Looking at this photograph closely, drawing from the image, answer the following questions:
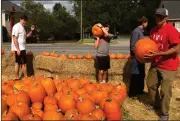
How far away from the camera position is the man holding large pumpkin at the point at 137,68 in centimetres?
801

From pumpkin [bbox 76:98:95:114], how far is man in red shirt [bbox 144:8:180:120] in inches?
61.6

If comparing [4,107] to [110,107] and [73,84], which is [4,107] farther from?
[73,84]

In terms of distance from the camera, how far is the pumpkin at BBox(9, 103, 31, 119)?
4789mm

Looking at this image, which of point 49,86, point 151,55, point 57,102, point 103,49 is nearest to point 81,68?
point 103,49

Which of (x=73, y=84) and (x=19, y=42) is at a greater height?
(x=19, y=42)

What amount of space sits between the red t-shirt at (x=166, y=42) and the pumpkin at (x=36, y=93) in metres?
2.18

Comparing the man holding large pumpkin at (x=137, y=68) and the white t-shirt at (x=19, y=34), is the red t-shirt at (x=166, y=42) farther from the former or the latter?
the white t-shirt at (x=19, y=34)

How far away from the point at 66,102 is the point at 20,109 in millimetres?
695

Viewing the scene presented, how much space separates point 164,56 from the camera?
608 centimetres

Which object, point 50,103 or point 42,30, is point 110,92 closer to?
point 50,103

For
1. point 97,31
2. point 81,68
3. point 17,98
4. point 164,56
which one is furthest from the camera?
point 81,68

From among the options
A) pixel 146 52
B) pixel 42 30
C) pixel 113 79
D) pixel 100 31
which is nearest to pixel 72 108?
pixel 146 52

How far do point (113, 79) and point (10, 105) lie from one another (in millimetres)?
5288

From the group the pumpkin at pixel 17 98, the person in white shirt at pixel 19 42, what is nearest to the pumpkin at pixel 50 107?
the pumpkin at pixel 17 98
